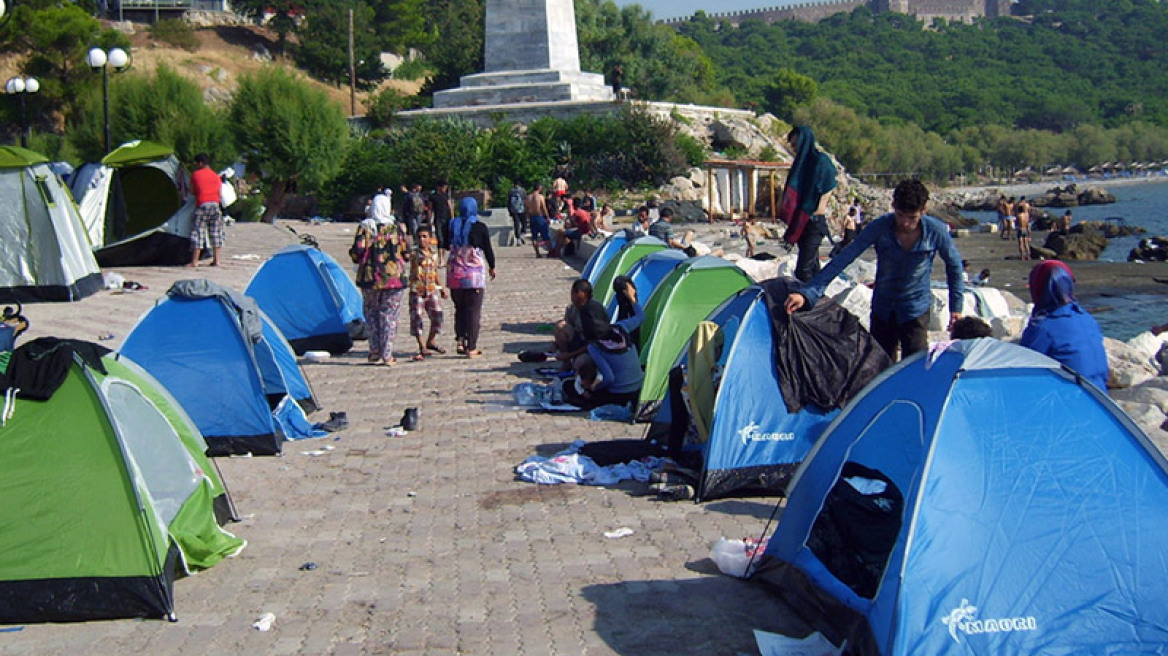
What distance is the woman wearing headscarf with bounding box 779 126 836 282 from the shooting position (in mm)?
9672

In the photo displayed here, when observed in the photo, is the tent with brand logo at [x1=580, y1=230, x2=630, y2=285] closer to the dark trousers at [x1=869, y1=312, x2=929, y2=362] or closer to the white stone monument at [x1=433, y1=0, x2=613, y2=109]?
the dark trousers at [x1=869, y1=312, x2=929, y2=362]

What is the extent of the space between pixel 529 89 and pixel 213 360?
1177 inches

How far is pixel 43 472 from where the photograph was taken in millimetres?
6191

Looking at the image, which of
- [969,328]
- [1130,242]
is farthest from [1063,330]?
[1130,242]

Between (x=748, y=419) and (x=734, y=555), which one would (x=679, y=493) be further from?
(x=734, y=555)

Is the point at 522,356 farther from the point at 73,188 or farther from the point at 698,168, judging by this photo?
the point at 698,168

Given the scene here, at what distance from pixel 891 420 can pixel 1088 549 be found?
1.23 meters

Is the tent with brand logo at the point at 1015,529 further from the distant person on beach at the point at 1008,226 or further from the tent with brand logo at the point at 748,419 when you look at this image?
the distant person on beach at the point at 1008,226

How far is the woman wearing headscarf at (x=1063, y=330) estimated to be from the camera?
667cm

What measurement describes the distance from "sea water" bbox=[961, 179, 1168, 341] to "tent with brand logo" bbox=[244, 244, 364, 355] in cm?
1429

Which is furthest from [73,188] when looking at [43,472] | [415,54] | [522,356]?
[415,54]

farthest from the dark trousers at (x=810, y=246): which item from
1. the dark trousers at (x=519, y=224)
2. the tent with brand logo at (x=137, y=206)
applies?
the dark trousers at (x=519, y=224)

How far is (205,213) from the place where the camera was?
66.0ft

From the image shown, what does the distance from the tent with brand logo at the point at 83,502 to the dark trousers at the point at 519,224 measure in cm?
2209
